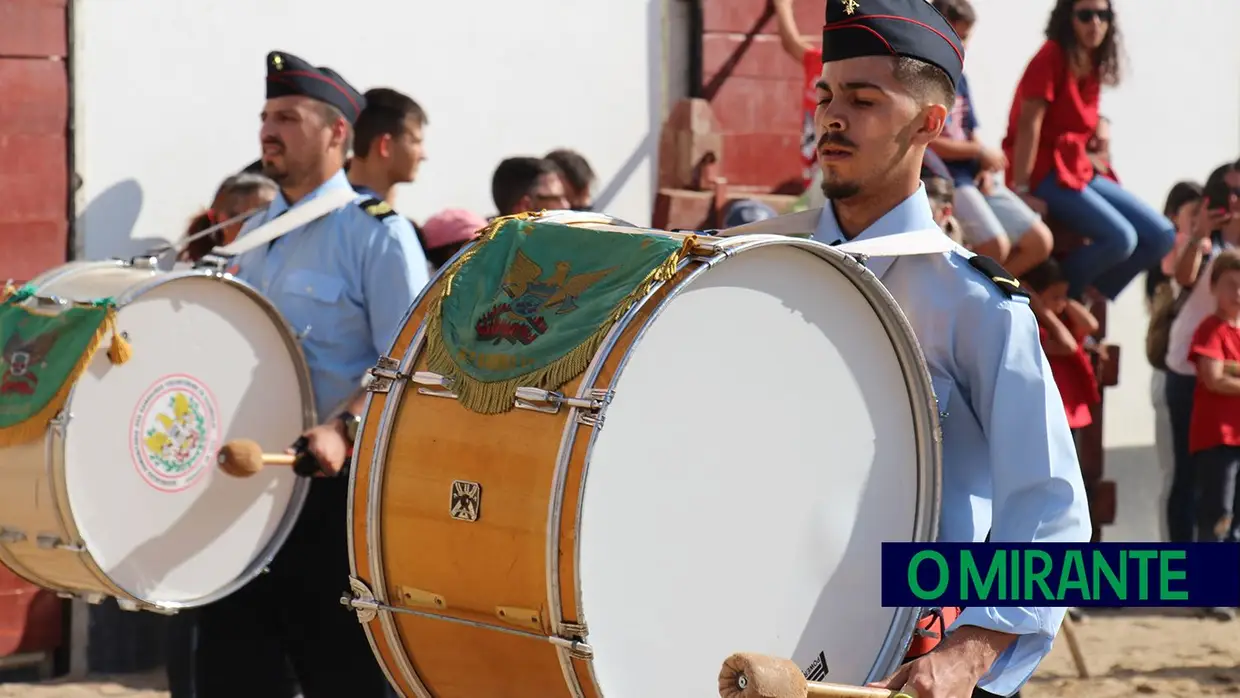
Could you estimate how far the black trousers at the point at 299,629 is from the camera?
432cm

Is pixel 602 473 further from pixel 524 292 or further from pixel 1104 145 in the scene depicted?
pixel 1104 145

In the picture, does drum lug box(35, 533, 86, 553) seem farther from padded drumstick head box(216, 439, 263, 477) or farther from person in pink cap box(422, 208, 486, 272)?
person in pink cap box(422, 208, 486, 272)

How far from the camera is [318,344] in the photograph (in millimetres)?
4598

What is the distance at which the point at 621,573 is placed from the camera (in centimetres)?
263

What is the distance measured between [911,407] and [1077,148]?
458cm

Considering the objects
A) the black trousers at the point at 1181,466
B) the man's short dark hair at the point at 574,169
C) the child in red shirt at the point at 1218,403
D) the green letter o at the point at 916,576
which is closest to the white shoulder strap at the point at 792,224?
the green letter o at the point at 916,576

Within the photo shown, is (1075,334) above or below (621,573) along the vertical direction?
below

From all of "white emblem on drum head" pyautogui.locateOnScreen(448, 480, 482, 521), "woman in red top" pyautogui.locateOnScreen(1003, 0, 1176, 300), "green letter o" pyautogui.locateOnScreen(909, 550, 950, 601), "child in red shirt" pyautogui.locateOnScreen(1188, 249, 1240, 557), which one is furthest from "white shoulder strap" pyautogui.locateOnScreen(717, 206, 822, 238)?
"child in red shirt" pyautogui.locateOnScreen(1188, 249, 1240, 557)

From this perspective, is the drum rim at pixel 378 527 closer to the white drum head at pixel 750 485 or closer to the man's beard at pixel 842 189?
the white drum head at pixel 750 485

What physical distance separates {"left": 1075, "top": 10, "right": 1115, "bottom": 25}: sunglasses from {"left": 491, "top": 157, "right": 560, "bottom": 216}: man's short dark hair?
2286mm

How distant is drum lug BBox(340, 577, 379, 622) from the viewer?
2.86 m

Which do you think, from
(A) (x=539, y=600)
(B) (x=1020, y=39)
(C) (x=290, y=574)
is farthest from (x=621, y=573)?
(B) (x=1020, y=39)

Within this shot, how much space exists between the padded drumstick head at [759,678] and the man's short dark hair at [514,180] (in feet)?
12.6

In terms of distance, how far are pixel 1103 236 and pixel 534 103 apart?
2273 millimetres
